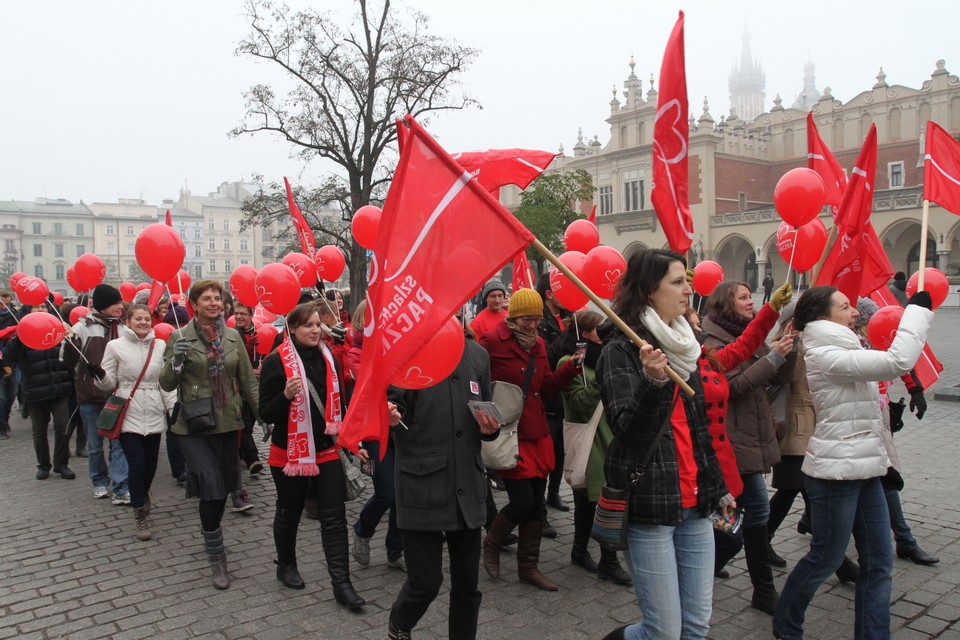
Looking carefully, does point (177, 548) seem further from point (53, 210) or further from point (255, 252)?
point (53, 210)

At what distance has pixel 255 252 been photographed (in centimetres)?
10231

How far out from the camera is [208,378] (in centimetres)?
556

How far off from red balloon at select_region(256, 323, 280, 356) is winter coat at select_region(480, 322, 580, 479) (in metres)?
4.02

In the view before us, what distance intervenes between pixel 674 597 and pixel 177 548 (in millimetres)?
4409

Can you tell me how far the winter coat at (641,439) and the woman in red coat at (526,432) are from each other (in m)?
1.93

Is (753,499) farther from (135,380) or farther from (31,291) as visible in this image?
(31,291)

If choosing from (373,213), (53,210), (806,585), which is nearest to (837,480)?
(806,585)

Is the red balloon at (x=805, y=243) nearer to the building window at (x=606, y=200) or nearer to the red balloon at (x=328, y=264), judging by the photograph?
the red balloon at (x=328, y=264)

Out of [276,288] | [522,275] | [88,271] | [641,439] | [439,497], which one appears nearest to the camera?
[641,439]

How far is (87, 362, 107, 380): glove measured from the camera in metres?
6.69

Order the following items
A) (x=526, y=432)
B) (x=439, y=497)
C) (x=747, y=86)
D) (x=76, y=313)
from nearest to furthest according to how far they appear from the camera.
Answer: (x=439, y=497)
(x=526, y=432)
(x=76, y=313)
(x=747, y=86)

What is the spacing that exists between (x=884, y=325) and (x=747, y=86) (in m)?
205

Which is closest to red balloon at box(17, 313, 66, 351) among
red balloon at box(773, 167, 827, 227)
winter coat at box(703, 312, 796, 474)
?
winter coat at box(703, 312, 796, 474)

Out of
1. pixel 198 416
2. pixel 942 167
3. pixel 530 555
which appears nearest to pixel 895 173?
pixel 942 167
